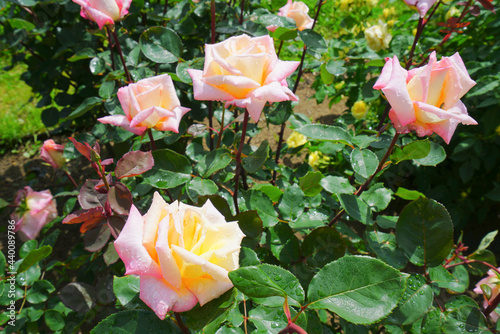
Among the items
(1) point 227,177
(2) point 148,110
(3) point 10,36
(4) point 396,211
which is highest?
(2) point 148,110

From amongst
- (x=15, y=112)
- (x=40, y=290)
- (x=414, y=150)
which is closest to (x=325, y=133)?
(x=414, y=150)

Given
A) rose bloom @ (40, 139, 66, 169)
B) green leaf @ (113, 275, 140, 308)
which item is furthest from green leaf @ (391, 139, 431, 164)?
rose bloom @ (40, 139, 66, 169)

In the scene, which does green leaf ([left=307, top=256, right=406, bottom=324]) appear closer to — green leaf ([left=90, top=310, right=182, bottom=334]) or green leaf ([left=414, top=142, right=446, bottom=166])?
green leaf ([left=90, top=310, right=182, bottom=334])

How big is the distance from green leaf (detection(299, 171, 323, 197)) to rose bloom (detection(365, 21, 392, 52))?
1.26 meters

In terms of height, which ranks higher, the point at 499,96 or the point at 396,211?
the point at 499,96

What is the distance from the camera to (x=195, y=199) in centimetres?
89

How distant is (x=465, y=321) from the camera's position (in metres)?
0.71

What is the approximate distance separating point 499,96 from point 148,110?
169 cm

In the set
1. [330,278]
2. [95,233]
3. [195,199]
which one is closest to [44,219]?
[95,233]

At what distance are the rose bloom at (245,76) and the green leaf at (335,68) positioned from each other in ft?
1.55

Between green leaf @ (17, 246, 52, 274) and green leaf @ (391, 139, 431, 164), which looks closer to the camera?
green leaf @ (391, 139, 431, 164)

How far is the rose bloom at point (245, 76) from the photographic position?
661 mm

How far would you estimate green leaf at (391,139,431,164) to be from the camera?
69cm

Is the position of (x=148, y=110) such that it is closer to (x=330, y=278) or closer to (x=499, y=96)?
(x=330, y=278)
